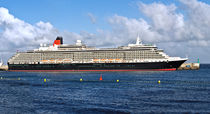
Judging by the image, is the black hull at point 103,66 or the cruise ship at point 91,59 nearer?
the black hull at point 103,66

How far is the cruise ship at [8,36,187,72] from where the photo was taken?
84.8 m

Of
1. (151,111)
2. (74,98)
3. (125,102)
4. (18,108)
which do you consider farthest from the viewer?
(74,98)

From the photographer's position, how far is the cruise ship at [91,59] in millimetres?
84812

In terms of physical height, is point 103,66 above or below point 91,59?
below

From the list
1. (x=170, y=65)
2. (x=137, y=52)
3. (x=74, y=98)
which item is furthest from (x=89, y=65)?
(x=74, y=98)

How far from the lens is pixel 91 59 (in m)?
93.8

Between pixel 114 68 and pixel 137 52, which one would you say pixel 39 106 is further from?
pixel 137 52

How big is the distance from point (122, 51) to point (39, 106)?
219ft

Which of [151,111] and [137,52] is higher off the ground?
[137,52]

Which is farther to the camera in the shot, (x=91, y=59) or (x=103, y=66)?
(x=91, y=59)

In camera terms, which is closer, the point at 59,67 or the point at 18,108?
the point at 18,108

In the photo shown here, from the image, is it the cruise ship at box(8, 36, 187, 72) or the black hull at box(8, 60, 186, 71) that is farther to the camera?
the cruise ship at box(8, 36, 187, 72)

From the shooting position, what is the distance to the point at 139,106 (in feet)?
84.3

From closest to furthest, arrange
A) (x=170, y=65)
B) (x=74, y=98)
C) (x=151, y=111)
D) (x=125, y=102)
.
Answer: (x=151, y=111)
(x=125, y=102)
(x=74, y=98)
(x=170, y=65)
